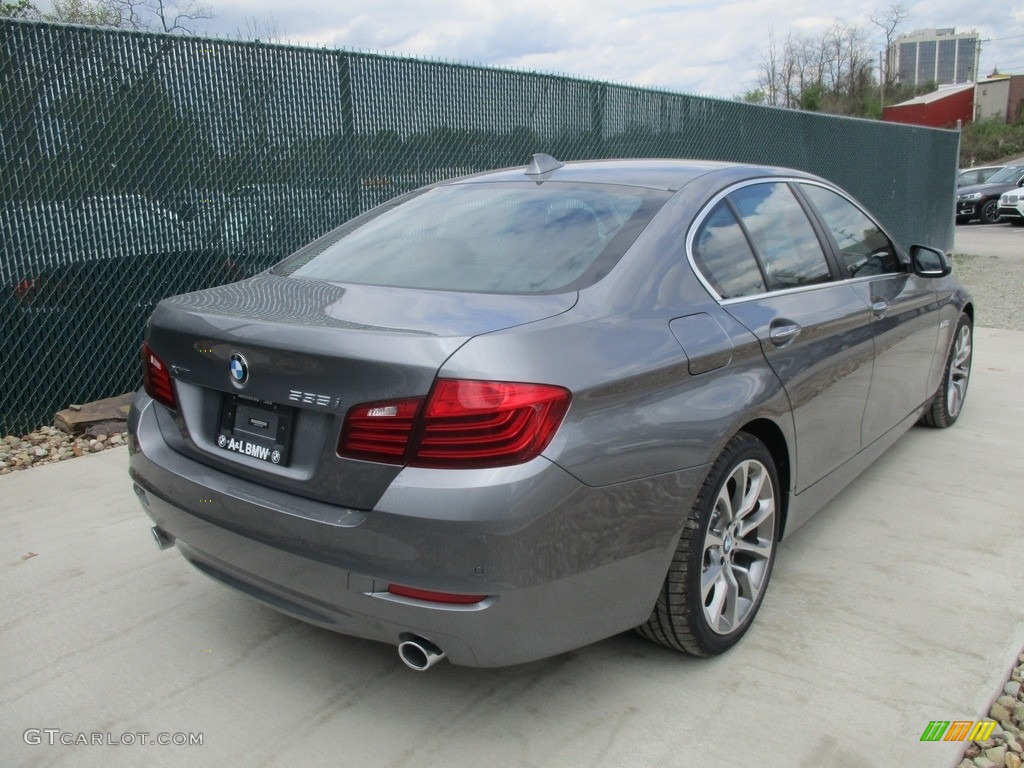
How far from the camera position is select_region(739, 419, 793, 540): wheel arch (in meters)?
2.98

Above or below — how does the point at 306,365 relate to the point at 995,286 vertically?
above

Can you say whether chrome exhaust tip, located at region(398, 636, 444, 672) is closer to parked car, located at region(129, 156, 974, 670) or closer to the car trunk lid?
parked car, located at region(129, 156, 974, 670)

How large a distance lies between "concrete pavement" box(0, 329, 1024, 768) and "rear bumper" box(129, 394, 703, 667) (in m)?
0.35

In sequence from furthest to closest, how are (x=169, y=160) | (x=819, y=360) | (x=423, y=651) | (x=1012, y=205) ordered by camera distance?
(x=1012, y=205), (x=169, y=160), (x=819, y=360), (x=423, y=651)

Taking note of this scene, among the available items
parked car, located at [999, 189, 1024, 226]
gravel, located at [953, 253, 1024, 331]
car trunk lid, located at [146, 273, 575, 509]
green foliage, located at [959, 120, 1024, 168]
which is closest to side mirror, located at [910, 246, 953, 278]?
car trunk lid, located at [146, 273, 575, 509]

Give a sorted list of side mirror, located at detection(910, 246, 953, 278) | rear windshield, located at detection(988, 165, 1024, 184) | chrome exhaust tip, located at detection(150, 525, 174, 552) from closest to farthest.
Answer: chrome exhaust tip, located at detection(150, 525, 174, 552) → side mirror, located at detection(910, 246, 953, 278) → rear windshield, located at detection(988, 165, 1024, 184)

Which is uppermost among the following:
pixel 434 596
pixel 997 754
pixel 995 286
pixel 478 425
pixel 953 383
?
pixel 478 425

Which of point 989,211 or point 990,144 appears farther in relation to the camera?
point 990,144

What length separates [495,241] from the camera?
9.70 ft

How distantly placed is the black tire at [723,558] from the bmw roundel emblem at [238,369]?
1333 mm

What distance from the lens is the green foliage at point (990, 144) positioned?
4656 cm

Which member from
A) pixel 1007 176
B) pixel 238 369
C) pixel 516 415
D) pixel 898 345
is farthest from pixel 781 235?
pixel 1007 176

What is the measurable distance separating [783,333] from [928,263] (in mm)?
1822

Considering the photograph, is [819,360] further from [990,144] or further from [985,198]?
[990,144]
